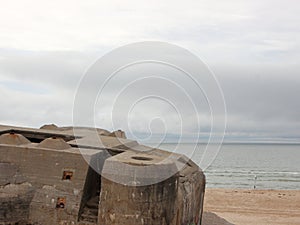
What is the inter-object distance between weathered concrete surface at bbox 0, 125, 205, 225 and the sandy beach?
17.4ft

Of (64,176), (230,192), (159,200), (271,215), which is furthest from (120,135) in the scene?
(230,192)

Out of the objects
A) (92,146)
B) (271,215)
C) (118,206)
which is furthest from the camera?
(271,215)

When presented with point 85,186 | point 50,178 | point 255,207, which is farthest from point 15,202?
point 255,207

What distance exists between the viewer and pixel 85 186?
775cm

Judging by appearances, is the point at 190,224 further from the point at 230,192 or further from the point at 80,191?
the point at 230,192

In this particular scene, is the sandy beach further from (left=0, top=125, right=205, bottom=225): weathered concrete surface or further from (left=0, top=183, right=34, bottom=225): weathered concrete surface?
(left=0, top=183, right=34, bottom=225): weathered concrete surface

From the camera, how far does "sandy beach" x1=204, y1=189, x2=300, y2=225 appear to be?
1352 centimetres

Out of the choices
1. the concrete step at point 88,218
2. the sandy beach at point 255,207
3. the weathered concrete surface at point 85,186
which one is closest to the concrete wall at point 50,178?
the weathered concrete surface at point 85,186

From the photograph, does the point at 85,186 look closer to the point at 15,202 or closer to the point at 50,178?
the point at 50,178

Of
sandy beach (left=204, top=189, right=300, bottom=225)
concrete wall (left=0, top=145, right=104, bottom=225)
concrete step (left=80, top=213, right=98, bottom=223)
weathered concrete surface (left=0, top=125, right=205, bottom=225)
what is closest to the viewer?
weathered concrete surface (left=0, top=125, right=205, bottom=225)

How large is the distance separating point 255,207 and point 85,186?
9.88 metres

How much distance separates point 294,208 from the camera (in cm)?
1611

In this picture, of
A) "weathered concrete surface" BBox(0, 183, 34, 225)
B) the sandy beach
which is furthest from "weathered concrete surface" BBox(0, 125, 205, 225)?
the sandy beach

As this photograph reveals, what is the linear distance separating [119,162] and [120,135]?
466 cm
